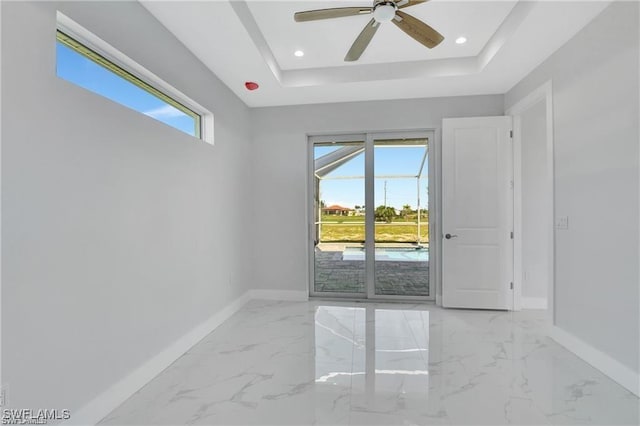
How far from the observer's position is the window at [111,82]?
1.58 meters

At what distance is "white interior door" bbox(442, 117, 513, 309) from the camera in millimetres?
A: 3383

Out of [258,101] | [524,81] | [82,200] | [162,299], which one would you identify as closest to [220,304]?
[162,299]

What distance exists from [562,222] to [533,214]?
1058mm

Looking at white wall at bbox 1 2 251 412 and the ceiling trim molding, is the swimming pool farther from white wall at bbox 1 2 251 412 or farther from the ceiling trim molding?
white wall at bbox 1 2 251 412

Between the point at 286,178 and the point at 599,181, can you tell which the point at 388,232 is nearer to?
the point at 286,178

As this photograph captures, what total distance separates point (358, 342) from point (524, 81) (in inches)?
127

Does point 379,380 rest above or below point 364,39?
below

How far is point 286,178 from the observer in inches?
153

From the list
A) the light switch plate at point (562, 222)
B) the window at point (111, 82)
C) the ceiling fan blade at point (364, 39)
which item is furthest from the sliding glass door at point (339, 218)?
the light switch plate at point (562, 222)

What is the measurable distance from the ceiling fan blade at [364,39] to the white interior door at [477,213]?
1.73 meters

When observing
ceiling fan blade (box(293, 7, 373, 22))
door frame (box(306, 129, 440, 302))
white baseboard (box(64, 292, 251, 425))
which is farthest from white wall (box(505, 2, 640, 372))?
white baseboard (box(64, 292, 251, 425))

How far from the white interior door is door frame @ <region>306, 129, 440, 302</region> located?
0.66 ft

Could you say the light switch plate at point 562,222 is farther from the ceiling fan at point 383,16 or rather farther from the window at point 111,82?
the window at point 111,82

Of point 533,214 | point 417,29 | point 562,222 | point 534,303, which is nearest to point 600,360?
point 562,222
